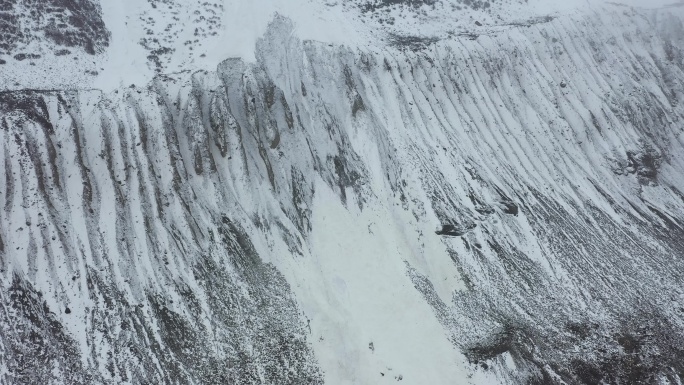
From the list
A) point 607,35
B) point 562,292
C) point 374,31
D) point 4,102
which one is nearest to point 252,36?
point 374,31

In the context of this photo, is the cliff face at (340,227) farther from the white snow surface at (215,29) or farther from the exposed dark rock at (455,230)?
the white snow surface at (215,29)

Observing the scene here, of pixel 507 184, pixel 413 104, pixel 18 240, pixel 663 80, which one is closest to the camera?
pixel 18 240

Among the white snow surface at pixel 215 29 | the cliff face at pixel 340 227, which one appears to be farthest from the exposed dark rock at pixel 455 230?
the white snow surface at pixel 215 29

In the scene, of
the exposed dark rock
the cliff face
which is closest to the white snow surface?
the cliff face

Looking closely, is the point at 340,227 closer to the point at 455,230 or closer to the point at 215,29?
the point at 455,230

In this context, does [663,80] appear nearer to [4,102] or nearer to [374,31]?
[374,31]

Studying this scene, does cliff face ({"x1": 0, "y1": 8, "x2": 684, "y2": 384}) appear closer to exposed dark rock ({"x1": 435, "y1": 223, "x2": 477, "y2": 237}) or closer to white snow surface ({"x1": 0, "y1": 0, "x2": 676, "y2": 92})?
exposed dark rock ({"x1": 435, "y1": 223, "x2": 477, "y2": 237})

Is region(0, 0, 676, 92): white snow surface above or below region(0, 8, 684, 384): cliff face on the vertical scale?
above

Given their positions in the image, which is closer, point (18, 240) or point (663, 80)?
point (18, 240)

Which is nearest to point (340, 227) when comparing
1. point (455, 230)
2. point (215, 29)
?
point (455, 230)
